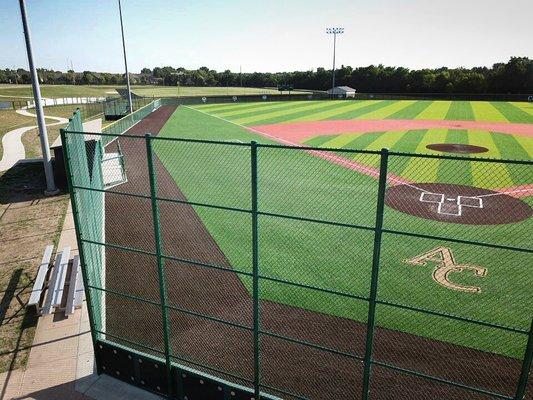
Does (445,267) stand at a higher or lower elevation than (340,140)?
lower

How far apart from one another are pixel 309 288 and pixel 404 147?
2277cm

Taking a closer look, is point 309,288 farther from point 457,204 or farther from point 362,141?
point 362,141

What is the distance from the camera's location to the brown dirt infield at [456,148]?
24.6 metres

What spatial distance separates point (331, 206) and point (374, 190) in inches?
115

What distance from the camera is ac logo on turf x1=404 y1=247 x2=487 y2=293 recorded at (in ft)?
30.5

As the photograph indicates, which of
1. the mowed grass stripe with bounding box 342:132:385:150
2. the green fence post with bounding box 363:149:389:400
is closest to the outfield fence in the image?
the green fence post with bounding box 363:149:389:400

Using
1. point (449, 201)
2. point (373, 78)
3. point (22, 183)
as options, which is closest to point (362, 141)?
point (449, 201)

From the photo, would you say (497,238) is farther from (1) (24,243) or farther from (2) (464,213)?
(1) (24,243)

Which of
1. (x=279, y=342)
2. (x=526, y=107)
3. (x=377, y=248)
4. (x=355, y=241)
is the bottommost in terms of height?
(x=279, y=342)

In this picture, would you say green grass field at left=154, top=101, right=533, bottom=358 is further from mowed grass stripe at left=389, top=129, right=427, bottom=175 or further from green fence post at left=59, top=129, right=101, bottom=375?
green fence post at left=59, top=129, right=101, bottom=375

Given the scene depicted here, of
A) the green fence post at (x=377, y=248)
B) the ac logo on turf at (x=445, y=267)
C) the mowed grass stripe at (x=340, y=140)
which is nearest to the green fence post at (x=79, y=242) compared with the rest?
the green fence post at (x=377, y=248)

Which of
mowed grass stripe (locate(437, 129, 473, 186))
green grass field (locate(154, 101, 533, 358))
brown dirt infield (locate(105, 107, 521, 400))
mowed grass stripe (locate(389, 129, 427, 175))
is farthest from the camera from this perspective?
mowed grass stripe (locate(389, 129, 427, 175))

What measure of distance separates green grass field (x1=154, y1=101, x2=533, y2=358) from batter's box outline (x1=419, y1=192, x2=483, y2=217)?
132 cm

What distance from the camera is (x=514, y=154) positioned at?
942 inches
